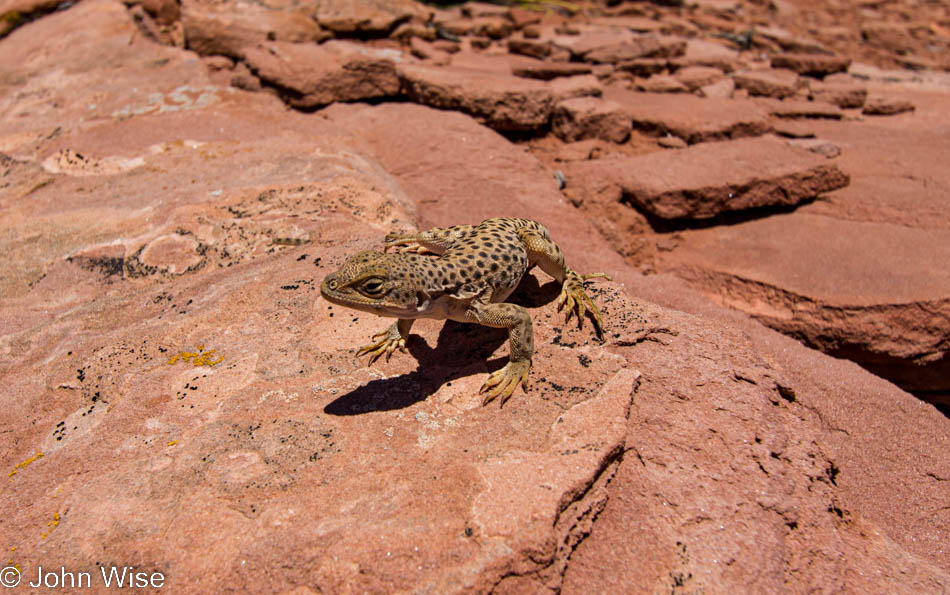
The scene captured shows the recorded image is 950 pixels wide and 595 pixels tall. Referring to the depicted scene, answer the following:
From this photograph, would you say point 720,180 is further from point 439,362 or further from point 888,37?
point 888,37

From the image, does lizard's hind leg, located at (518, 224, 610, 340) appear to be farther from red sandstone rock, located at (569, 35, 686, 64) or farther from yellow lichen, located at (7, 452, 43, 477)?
red sandstone rock, located at (569, 35, 686, 64)

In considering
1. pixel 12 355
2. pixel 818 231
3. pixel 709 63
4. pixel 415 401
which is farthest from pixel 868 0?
pixel 12 355

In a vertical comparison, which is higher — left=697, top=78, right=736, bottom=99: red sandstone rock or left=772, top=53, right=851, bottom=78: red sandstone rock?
left=772, top=53, right=851, bottom=78: red sandstone rock

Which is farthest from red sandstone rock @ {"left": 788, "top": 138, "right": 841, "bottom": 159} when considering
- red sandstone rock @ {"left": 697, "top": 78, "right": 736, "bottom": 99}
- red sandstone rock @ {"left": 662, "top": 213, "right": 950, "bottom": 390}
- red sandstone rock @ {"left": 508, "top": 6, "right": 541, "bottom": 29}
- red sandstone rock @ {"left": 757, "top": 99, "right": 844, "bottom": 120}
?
red sandstone rock @ {"left": 508, "top": 6, "right": 541, "bottom": 29}

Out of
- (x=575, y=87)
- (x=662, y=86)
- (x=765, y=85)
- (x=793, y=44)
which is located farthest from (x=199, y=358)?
(x=793, y=44)

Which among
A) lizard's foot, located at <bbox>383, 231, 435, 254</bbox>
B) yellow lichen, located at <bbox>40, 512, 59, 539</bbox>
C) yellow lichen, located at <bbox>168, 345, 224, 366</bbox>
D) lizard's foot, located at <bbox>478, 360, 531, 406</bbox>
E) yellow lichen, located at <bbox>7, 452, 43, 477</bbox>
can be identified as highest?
lizard's foot, located at <bbox>383, 231, 435, 254</bbox>

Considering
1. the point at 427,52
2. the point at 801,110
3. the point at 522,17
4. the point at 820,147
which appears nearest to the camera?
the point at 820,147
